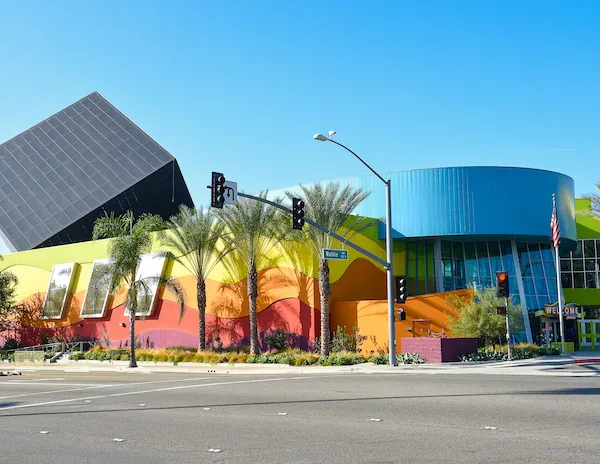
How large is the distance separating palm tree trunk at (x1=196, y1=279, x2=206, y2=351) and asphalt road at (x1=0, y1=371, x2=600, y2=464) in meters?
18.1

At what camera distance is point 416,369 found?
26938 mm

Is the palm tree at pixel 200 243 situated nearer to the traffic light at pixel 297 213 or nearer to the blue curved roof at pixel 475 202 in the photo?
the blue curved roof at pixel 475 202

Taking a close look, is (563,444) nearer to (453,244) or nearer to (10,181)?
(453,244)

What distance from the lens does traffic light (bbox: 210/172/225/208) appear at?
67.1 ft

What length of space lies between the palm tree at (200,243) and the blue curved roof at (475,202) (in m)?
9.45

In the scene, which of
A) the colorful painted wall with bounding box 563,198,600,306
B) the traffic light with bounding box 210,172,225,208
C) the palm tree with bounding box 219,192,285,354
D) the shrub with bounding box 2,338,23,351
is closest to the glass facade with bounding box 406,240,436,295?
the palm tree with bounding box 219,192,285,354

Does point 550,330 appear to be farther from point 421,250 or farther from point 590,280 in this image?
point 590,280

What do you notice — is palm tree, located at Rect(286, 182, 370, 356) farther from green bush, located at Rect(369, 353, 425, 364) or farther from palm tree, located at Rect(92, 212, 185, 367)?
palm tree, located at Rect(92, 212, 185, 367)

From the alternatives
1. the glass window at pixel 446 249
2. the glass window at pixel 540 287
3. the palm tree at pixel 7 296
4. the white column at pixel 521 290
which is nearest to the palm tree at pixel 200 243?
the glass window at pixel 446 249

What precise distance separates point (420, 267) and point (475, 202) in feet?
18.9

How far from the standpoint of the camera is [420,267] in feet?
139

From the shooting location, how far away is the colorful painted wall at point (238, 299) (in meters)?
36.4

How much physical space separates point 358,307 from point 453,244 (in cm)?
1030

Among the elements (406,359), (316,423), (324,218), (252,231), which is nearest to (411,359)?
(406,359)
